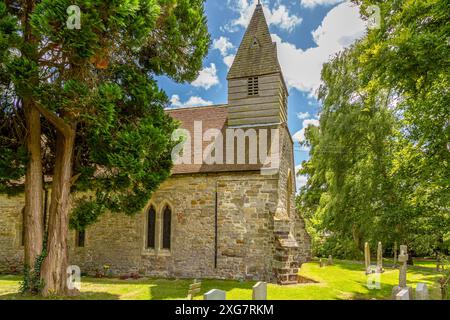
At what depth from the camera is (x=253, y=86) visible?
16359 millimetres

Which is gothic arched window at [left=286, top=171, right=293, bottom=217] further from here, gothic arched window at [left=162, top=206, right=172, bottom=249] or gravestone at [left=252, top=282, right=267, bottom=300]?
gravestone at [left=252, top=282, right=267, bottom=300]

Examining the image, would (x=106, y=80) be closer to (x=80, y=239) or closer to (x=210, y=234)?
(x=210, y=234)

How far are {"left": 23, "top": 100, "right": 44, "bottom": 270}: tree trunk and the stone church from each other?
530 centimetres

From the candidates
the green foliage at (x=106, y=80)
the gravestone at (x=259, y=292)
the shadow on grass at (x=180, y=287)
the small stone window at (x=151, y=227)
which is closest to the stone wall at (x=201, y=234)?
the small stone window at (x=151, y=227)

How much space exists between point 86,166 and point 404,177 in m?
11.1

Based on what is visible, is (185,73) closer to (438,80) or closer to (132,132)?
(132,132)

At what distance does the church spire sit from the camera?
16.2 metres

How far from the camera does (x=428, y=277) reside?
54.4ft

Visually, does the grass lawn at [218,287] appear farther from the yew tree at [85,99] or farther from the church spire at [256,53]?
the church spire at [256,53]

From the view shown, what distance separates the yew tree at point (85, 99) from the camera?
8508 mm

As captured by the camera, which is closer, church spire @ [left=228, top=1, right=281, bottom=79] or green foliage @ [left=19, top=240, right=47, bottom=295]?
green foliage @ [left=19, top=240, right=47, bottom=295]

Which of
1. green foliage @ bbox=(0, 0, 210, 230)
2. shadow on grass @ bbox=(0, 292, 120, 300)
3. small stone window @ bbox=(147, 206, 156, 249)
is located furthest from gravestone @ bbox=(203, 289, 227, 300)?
small stone window @ bbox=(147, 206, 156, 249)

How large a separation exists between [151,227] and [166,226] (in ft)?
2.59
